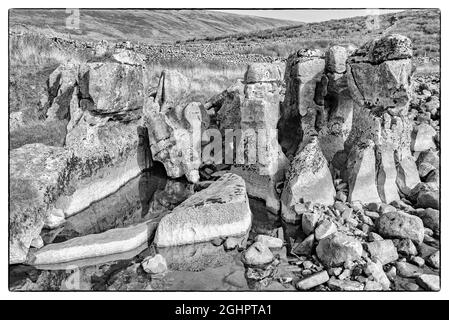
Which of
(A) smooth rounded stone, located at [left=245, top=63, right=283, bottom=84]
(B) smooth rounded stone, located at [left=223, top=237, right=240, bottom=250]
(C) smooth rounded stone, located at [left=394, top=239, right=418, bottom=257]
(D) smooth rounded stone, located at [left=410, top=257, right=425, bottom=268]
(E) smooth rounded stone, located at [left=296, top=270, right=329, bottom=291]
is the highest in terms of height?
(A) smooth rounded stone, located at [left=245, top=63, right=283, bottom=84]

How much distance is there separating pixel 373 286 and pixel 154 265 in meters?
4.84

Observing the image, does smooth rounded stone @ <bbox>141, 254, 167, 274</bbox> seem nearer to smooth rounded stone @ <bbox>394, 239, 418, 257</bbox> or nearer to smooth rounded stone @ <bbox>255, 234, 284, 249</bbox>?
smooth rounded stone @ <bbox>255, 234, 284, 249</bbox>

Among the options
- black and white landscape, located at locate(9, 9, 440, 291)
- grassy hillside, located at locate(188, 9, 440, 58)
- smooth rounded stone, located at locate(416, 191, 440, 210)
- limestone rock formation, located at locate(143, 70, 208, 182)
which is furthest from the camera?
grassy hillside, located at locate(188, 9, 440, 58)

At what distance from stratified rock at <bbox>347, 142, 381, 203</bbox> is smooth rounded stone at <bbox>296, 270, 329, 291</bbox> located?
12.2 ft

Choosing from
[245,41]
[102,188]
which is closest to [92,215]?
Result: [102,188]

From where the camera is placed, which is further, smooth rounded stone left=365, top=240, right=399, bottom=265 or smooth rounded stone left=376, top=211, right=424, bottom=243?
smooth rounded stone left=376, top=211, right=424, bottom=243

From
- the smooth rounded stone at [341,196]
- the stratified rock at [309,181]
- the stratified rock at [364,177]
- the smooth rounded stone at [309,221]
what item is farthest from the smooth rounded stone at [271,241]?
the stratified rock at [364,177]

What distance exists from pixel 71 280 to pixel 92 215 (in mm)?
3865

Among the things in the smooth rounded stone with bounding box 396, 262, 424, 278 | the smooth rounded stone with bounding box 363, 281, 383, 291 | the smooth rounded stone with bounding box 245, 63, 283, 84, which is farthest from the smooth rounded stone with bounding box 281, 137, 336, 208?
the smooth rounded stone with bounding box 363, 281, 383, 291

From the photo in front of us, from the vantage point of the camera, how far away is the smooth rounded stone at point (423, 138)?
13587 millimetres

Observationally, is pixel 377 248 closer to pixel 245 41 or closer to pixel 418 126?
pixel 418 126

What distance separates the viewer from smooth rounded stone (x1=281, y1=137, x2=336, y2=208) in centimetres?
1150

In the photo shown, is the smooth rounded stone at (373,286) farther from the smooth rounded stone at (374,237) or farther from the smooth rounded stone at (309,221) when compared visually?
the smooth rounded stone at (309,221)

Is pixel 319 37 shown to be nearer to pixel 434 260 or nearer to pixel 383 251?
pixel 383 251
